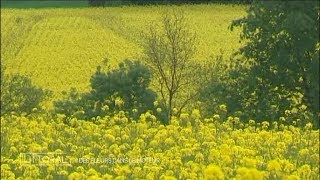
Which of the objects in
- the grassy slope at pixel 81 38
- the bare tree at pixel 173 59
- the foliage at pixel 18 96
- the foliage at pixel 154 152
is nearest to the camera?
the foliage at pixel 154 152

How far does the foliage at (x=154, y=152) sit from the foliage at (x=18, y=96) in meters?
5.41

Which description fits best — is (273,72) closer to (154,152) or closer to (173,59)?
(173,59)

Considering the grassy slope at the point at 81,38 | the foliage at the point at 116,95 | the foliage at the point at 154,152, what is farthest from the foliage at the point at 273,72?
the grassy slope at the point at 81,38

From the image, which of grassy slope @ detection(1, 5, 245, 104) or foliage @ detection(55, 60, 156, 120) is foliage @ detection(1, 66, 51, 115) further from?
grassy slope @ detection(1, 5, 245, 104)

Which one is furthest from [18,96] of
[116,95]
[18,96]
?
[116,95]

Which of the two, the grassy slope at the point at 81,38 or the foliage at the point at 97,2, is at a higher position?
the foliage at the point at 97,2

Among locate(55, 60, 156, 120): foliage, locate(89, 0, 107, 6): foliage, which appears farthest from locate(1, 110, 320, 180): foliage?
locate(89, 0, 107, 6): foliage

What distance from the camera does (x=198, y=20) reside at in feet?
173

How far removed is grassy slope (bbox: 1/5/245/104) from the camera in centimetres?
3472

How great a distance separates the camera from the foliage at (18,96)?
752 inches

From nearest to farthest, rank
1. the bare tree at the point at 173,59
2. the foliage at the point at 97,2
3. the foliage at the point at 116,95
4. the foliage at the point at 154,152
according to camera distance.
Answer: the foliage at the point at 154,152 < the foliage at the point at 116,95 < the bare tree at the point at 173,59 < the foliage at the point at 97,2

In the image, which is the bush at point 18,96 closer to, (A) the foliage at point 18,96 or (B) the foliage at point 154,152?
(A) the foliage at point 18,96

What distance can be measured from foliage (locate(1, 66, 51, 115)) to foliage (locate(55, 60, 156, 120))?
148cm

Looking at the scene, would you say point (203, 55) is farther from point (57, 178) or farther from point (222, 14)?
point (57, 178)
